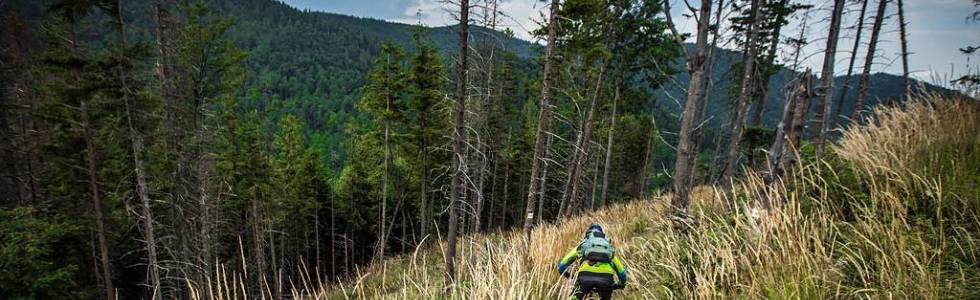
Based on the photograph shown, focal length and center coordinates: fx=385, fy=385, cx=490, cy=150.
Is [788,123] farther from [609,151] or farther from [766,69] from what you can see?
[766,69]

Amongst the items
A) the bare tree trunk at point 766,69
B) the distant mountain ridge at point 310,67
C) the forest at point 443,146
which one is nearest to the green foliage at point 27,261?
the forest at point 443,146

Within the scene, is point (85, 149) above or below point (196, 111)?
below

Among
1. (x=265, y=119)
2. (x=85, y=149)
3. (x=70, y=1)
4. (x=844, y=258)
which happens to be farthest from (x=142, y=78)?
(x=844, y=258)

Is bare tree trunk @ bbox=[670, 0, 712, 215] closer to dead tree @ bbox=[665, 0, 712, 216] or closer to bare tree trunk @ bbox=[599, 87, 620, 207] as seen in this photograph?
dead tree @ bbox=[665, 0, 712, 216]

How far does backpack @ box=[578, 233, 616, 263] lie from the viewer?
12.5 ft

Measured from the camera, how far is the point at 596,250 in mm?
3898

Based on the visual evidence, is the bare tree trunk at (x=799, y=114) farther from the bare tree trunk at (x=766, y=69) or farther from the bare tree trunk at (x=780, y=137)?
the bare tree trunk at (x=766, y=69)

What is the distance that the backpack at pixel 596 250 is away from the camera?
3816 mm

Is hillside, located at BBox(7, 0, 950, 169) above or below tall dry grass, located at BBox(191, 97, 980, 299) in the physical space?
above

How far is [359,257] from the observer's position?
1476 inches

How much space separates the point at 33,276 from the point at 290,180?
11474mm

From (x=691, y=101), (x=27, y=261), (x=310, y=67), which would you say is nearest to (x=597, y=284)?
(x=691, y=101)

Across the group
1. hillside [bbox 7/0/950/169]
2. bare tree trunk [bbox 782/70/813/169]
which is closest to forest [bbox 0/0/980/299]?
bare tree trunk [bbox 782/70/813/169]

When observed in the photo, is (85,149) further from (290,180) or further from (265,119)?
(290,180)
